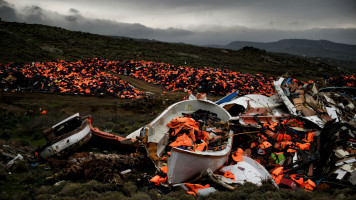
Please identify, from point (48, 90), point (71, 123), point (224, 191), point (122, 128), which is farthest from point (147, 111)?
point (224, 191)

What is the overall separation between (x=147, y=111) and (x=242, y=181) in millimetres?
8009

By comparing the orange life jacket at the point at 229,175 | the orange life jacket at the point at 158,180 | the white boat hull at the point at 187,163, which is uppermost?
the white boat hull at the point at 187,163

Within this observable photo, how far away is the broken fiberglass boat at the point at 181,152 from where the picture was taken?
4559 mm

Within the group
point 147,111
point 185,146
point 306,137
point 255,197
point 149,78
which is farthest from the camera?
point 149,78

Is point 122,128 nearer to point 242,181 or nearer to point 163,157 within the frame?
point 163,157

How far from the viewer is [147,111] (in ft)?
39.7

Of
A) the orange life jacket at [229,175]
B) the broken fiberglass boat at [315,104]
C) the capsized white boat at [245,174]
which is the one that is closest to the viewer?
the capsized white boat at [245,174]

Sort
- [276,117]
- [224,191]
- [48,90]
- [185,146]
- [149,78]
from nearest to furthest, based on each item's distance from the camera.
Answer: [224,191]
[185,146]
[276,117]
[48,90]
[149,78]

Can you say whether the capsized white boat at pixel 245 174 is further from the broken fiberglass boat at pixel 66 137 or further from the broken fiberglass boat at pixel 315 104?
the broken fiberglass boat at pixel 66 137

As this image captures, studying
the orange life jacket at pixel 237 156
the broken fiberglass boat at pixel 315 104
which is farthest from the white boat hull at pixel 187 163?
the broken fiberglass boat at pixel 315 104

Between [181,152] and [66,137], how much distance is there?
12.2 feet

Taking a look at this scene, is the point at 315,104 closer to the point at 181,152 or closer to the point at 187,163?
the point at 187,163

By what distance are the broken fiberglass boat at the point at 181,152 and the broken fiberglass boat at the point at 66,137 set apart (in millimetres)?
1667

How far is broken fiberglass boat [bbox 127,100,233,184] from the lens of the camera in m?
4.56
